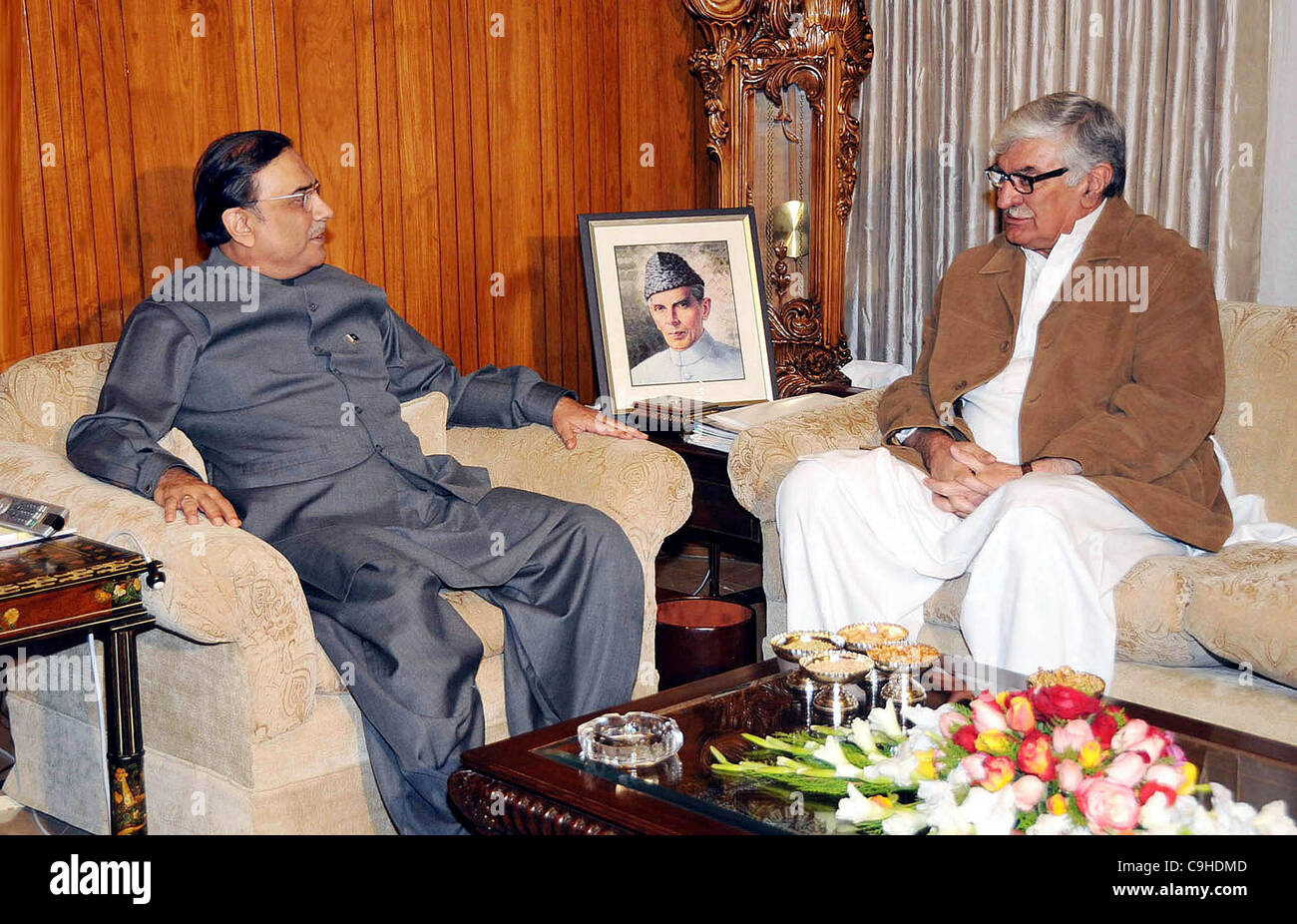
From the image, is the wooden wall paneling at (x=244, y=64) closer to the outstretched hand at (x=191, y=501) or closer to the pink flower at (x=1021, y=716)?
the outstretched hand at (x=191, y=501)

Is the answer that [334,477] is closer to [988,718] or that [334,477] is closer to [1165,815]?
[988,718]

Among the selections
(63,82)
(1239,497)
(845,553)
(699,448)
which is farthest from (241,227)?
(1239,497)

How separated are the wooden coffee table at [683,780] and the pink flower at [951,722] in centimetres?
18

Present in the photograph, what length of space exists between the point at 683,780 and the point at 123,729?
3.08ft

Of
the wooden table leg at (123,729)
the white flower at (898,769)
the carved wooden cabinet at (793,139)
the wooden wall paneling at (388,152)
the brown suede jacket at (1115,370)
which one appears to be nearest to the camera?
the white flower at (898,769)

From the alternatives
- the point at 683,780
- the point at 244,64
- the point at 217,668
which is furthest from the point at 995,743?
the point at 244,64

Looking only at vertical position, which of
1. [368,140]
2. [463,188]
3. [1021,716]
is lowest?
[1021,716]

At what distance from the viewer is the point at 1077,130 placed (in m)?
2.79

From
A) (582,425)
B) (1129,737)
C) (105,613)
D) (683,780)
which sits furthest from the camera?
(582,425)

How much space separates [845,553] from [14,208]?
181 centimetres

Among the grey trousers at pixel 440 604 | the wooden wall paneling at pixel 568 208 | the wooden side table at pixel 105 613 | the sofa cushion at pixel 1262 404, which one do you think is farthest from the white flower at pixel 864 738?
the wooden wall paneling at pixel 568 208

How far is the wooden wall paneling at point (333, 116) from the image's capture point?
3.28 metres

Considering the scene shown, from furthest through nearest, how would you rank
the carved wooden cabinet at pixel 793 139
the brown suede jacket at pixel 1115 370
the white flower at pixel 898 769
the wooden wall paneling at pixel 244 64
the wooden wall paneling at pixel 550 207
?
the wooden wall paneling at pixel 550 207 → the carved wooden cabinet at pixel 793 139 → the wooden wall paneling at pixel 244 64 → the brown suede jacket at pixel 1115 370 → the white flower at pixel 898 769

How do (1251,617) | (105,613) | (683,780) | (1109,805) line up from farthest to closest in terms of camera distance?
(1251,617)
(105,613)
(683,780)
(1109,805)
